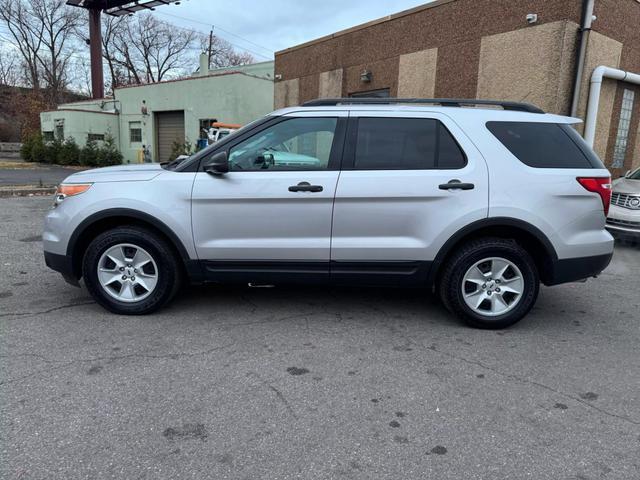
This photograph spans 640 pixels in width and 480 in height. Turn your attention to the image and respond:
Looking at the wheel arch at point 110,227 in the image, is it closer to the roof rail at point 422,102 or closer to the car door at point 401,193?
the car door at point 401,193

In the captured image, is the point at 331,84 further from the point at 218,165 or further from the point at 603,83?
the point at 218,165

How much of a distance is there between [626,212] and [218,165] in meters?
7.10

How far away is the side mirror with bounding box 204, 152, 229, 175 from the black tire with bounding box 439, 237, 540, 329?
2.09 meters

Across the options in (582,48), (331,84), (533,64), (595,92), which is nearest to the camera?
(582,48)

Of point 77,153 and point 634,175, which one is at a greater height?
point 634,175

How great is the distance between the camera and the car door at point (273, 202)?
403 cm

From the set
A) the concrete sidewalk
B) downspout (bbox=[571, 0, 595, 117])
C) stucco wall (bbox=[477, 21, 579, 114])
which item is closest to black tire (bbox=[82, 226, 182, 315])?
stucco wall (bbox=[477, 21, 579, 114])

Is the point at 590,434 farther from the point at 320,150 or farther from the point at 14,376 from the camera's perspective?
the point at 14,376

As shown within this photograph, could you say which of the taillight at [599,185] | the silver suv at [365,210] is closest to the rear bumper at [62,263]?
the silver suv at [365,210]

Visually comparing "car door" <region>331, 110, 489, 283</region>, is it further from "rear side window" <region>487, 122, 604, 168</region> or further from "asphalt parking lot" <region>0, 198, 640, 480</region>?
"asphalt parking lot" <region>0, 198, 640, 480</region>

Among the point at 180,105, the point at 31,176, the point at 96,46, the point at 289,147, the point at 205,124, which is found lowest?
the point at 31,176

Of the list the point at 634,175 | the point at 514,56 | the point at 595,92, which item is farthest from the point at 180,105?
the point at 634,175

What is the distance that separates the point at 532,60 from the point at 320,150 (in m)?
7.63

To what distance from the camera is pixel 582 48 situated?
30.2 ft
